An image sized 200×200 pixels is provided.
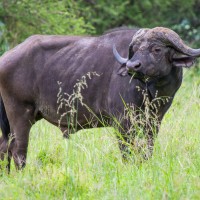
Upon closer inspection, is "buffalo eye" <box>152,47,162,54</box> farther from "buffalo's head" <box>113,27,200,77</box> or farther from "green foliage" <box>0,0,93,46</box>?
"green foliage" <box>0,0,93,46</box>

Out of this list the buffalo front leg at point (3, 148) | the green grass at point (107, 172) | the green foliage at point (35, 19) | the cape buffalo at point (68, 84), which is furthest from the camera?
the green foliage at point (35, 19)

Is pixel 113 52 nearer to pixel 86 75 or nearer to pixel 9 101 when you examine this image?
pixel 86 75

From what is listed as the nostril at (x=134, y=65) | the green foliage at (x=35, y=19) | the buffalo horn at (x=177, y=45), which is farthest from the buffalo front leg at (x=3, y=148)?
the green foliage at (x=35, y=19)

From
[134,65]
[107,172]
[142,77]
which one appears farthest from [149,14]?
[107,172]

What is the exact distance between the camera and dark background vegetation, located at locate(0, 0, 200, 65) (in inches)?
556

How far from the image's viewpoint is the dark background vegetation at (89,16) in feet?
46.3

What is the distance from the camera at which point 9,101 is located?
8094 mm

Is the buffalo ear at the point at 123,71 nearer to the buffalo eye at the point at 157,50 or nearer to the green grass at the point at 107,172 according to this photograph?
the buffalo eye at the point at 157,50

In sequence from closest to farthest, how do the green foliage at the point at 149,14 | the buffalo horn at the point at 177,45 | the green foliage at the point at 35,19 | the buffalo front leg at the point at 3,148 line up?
the buffalo horn at the point at 177,45 < the buffalo front leg at the point at 3,148 < the green foliage at the point at 35,19 < the green foliage at the point at 149,14

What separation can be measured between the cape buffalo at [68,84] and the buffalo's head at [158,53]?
0.07ft

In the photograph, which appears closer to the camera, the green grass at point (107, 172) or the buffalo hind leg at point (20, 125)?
the green grass at point (107, 172)

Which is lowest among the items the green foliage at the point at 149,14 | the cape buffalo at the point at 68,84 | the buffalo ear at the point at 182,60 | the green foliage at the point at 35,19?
the green foliage at the point at 149,14

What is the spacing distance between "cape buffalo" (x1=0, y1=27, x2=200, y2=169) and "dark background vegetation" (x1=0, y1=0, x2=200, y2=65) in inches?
171

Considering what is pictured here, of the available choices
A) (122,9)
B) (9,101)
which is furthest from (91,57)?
(122,9)
